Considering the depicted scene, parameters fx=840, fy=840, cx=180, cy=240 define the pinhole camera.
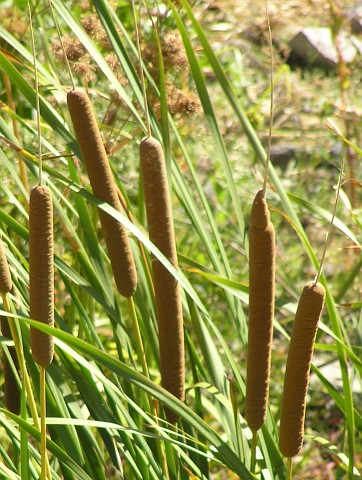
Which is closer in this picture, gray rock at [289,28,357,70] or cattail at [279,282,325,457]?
cattail at [279,282,325,457]

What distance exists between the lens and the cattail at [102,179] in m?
1.03

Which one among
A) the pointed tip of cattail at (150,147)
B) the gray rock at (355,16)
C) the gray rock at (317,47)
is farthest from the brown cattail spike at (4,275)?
the gray rock at (317,47)

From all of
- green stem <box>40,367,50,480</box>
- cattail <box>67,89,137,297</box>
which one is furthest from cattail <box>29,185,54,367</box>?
cattail <box>67,89,137,297</box>

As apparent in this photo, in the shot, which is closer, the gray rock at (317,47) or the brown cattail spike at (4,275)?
the brown cattail spike at (4,275)

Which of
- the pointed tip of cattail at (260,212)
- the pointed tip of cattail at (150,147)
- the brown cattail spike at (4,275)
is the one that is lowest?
the brown cattail spike at (4,275)

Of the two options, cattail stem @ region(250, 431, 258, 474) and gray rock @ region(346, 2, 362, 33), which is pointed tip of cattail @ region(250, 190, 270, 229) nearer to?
cattail stem @ region(250, 431, 258, 474)

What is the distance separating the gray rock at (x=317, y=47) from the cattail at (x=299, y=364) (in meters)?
3.11

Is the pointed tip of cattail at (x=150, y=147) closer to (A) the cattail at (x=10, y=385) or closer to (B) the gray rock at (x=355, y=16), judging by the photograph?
(A) the cattail at (x=10, y=385)

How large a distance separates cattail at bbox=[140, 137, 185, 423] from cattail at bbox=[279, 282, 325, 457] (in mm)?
166

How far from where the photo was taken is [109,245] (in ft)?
3.62

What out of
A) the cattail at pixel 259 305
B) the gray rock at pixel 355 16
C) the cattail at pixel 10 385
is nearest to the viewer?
the cattail at pixel 259 305

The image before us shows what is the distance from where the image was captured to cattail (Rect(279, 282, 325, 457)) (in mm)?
949

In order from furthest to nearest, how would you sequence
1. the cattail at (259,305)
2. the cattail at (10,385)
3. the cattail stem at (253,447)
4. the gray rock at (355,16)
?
the gray rock at (355,16), the cattail at (10,385), the cattail stem at (253,447), the cattail at (259,305)

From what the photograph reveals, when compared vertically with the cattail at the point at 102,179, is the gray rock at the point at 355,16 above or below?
below
